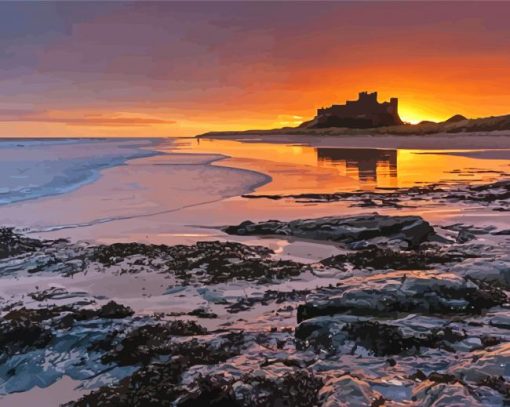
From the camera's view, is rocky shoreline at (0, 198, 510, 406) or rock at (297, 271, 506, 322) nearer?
rocky shoreline at (0, 198, 510, 406)

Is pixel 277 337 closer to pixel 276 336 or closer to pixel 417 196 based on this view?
pixel 276 336

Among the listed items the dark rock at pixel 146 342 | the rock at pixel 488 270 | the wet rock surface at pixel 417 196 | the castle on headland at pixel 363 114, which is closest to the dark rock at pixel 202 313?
the dark rock at pixel 146 342

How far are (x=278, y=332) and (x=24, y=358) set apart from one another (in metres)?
2.40

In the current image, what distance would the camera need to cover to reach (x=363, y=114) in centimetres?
12412

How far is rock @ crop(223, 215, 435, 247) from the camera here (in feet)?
29.7

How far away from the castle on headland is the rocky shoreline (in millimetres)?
113550

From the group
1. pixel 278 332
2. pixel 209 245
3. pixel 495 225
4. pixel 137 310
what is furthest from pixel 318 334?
pixel 495 225

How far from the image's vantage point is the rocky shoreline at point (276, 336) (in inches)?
147

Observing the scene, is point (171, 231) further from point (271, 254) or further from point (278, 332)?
point (278, 332)

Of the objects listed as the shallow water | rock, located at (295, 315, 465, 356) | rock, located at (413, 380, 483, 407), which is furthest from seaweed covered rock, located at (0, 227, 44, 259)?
rock, located at (413, 380, 483, 407)

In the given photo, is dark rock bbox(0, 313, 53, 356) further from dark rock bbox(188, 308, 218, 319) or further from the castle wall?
the castle wall

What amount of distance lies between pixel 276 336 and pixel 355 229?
490 centimetres

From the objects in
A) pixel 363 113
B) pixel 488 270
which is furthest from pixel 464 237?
pixel 363 113

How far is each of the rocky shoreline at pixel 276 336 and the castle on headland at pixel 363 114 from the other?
373ft
